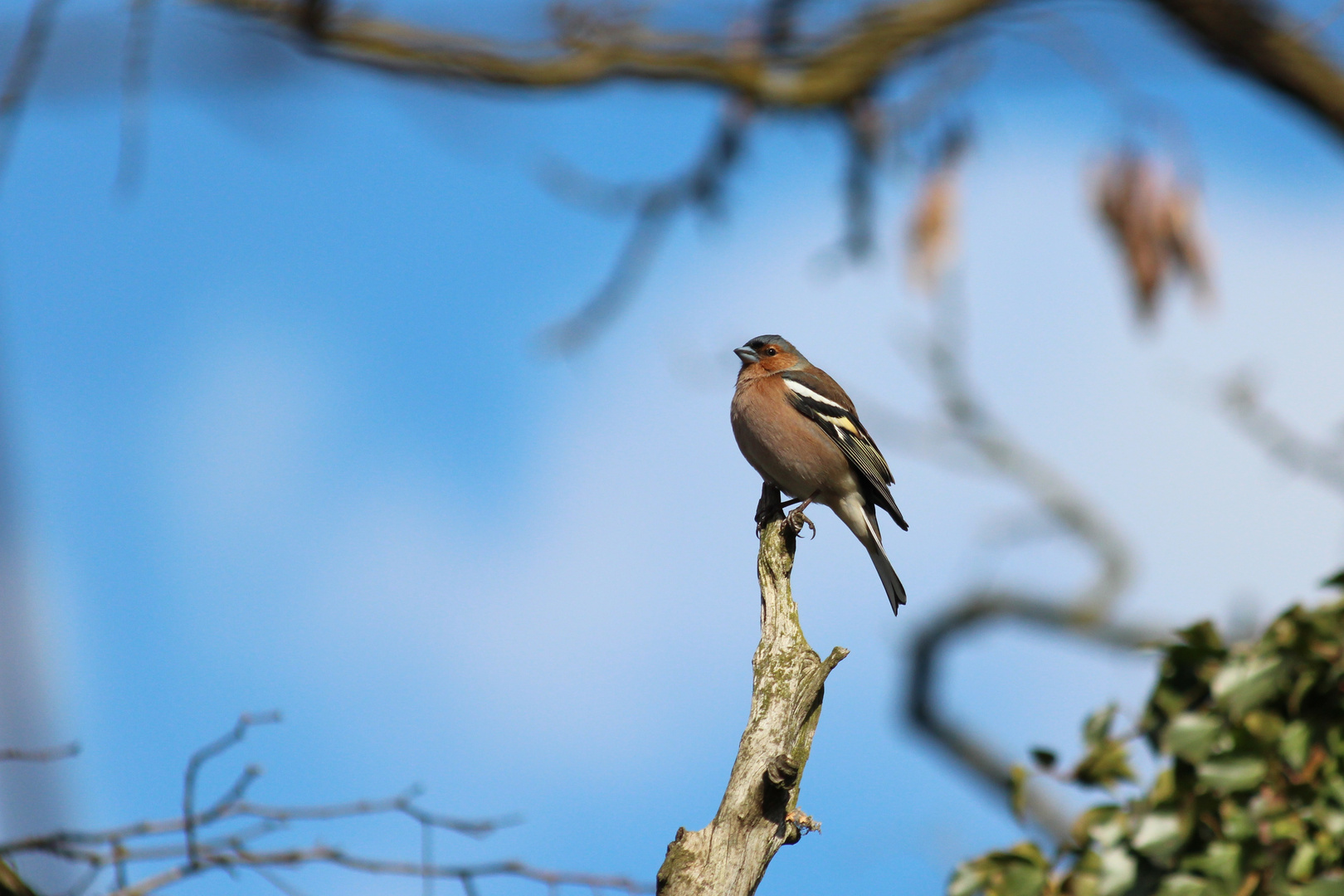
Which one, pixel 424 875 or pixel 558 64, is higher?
pixel 558 64

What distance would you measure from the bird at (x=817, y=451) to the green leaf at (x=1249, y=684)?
3.00 meters

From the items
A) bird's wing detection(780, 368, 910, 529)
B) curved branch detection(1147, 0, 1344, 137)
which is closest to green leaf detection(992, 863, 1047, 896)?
bird's wing detection(780, 368, 910, 529)

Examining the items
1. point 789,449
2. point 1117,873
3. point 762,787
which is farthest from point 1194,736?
point 789,449

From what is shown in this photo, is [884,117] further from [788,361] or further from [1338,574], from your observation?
[1338,574]

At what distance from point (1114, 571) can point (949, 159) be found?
7.72 metres

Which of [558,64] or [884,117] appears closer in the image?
→ [558,64]

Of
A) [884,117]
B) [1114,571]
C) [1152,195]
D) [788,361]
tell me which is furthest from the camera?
[1114,571]

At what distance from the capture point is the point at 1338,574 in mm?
3965

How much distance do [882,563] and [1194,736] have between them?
3526mm

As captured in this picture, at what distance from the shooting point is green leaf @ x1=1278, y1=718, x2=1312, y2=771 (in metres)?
3.89

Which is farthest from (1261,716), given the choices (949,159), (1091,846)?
(949,159)

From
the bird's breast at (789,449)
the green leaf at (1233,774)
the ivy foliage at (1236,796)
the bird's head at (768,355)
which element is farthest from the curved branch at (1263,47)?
the green leaf at (1233,774)

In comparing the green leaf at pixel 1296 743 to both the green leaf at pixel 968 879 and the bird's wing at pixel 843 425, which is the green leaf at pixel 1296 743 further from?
the bird's wing at pixel 843 425

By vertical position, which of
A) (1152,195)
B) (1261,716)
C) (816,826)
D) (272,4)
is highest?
(1152,195)
